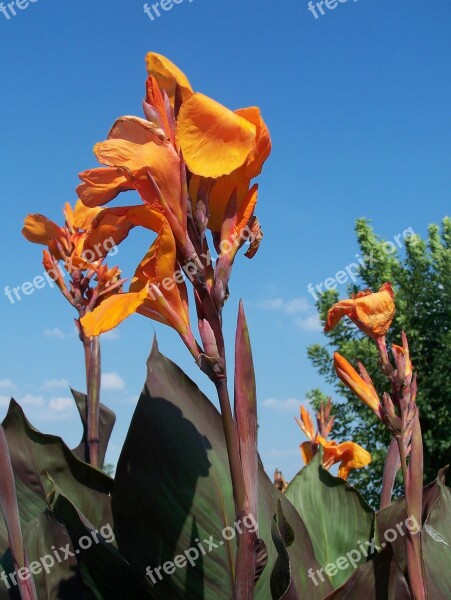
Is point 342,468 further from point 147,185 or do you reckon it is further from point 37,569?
point 147,185

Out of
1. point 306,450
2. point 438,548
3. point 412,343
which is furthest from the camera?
point 412,343

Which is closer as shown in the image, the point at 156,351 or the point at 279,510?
the point at 279,510

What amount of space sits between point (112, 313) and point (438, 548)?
562mm

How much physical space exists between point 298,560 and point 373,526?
172 millimetres

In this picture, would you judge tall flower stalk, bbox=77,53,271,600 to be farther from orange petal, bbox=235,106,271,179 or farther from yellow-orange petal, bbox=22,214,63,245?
yellow-orange petal, bbox=22,214,63,245

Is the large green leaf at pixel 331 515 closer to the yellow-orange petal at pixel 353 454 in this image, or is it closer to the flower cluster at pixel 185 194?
the flower cluster at pixel 185 194

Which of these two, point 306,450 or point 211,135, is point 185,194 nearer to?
point 211,135

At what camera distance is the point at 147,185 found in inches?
26.1

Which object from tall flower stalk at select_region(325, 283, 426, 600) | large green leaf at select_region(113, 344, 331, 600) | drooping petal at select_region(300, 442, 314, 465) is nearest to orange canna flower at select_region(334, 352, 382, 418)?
tall flower stalk at select_region(325, 283, 426, 600)

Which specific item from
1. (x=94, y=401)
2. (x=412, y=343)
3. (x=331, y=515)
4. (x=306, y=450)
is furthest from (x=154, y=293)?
(x=412, y=343)

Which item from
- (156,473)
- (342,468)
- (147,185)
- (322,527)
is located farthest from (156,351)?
(342,468)

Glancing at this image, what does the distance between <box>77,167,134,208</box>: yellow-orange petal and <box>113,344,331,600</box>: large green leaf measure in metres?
0.23

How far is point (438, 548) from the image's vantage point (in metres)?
0.90

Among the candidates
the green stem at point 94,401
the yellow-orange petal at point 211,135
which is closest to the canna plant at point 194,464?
the yellow-orange petal at point 211,135
